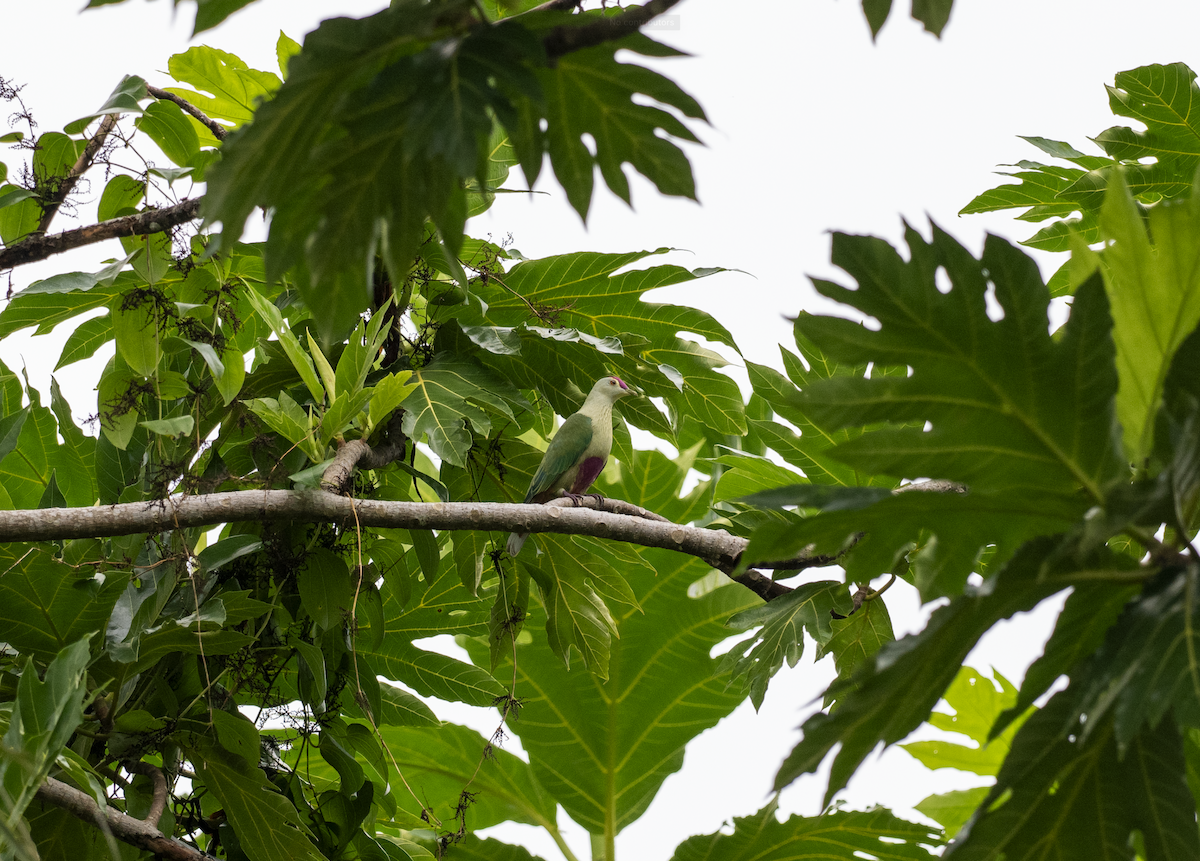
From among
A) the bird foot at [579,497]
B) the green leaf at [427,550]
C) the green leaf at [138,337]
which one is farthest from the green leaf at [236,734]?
the bird foot at [579,497]

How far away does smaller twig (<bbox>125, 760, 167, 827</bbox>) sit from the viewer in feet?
5.22

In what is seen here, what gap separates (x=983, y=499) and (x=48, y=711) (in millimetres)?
1147

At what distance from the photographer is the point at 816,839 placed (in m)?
2.54

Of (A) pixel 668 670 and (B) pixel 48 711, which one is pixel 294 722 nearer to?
(B) pixel 48 711

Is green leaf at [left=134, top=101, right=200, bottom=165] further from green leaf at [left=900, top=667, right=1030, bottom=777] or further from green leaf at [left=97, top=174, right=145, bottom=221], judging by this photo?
green leaf at [left=900, top=667, right=1030, bottom=777]

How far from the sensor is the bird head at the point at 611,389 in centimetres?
204

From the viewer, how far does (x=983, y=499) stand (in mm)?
759

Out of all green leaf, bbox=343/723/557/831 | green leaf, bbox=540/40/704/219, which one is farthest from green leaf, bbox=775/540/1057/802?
green leaf, bbox=343/723/557/831

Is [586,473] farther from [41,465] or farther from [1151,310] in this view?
[1151,310]

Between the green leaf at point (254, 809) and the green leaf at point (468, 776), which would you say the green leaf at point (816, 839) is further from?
the green leaf at point (254, 809)

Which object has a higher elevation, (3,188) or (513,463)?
(3,188)

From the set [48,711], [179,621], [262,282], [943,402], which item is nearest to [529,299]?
[262,282]

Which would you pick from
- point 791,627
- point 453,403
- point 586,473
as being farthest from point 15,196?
point 791,627

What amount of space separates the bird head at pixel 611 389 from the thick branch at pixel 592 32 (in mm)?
1310
